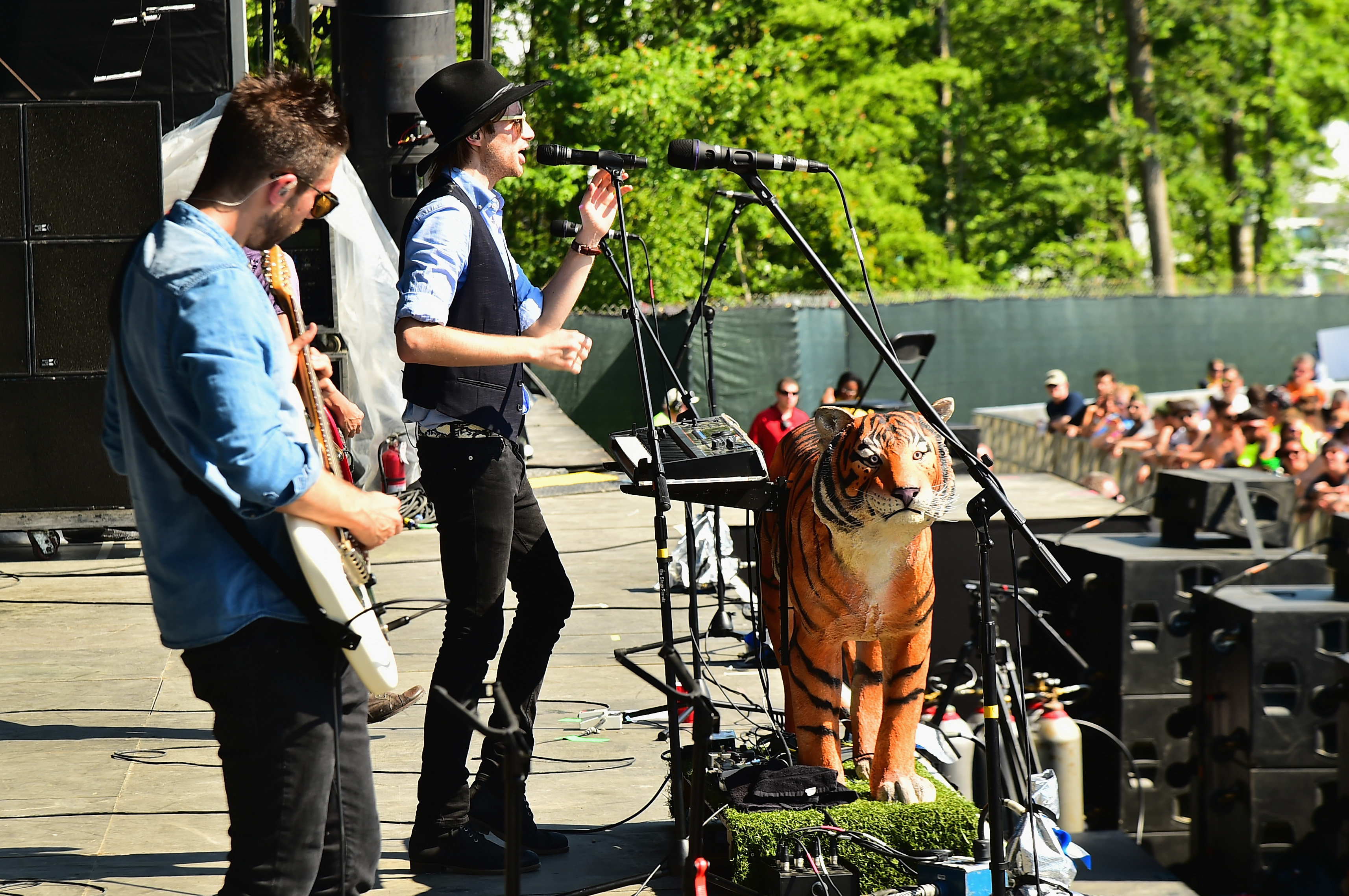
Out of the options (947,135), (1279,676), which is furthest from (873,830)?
(947,135)

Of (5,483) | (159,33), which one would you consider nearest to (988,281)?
(159,33)

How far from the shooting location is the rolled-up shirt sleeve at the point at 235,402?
7.11 feet

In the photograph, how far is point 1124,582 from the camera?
18.3 feet

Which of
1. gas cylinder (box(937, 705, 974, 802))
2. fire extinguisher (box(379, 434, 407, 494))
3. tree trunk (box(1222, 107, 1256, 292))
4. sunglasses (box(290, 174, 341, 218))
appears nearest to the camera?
sunglasses (box(290, 174, 341, 218))

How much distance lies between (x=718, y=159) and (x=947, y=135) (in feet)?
103

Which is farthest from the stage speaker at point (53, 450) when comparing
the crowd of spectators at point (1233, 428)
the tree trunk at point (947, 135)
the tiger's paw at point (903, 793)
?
the tree trunk at point (947, 135)

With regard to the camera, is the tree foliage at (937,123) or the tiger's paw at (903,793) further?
the tree foliage at (937,123)

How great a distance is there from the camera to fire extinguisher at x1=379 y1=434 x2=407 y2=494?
9.39 m

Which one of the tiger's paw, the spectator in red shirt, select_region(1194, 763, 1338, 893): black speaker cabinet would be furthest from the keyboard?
the spectator in red shirt

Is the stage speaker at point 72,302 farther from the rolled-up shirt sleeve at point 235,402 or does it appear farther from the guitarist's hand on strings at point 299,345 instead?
the rolled-up shirt sleeve at point 235,402

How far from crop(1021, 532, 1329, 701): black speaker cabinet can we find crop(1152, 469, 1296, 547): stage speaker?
0.10 metres

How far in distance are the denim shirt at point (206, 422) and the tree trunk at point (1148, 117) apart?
2926 centimetres

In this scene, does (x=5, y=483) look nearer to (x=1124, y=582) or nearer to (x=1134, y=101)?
(x=1124, y=582)

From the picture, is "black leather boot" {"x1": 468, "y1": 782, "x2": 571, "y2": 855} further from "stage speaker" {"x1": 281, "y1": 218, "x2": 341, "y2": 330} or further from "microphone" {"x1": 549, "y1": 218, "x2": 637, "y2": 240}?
"stage speaker" {"x1": 281, "y1": 218, "x2": 341, "y2": 330}
